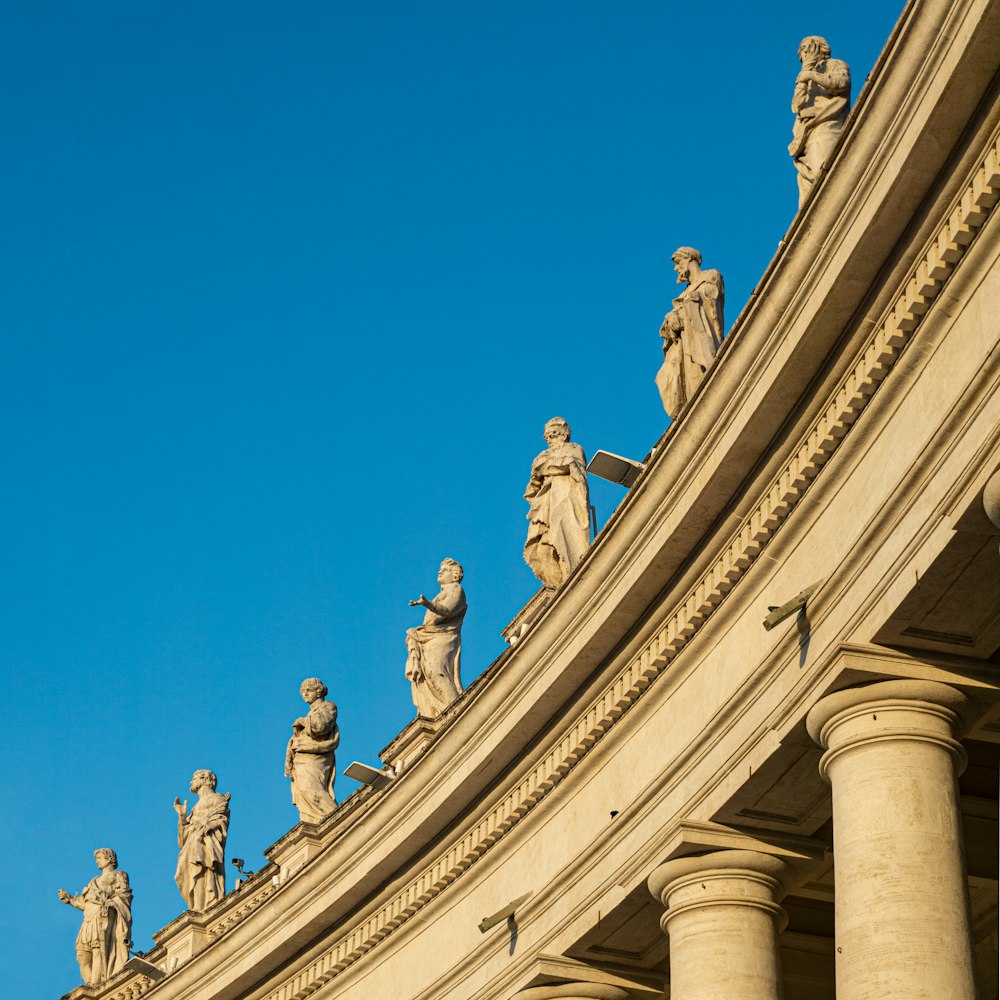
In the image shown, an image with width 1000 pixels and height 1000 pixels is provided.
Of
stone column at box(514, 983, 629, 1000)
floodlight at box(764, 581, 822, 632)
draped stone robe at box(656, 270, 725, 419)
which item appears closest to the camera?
floodlight at box(764, 581, 822, 632)

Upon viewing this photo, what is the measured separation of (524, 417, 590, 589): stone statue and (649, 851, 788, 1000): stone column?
10724 millimetres

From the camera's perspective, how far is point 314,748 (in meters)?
58.3

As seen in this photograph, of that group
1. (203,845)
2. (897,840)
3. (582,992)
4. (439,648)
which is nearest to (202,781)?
(203,845)

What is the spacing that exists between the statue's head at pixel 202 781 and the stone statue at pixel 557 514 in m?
22.7

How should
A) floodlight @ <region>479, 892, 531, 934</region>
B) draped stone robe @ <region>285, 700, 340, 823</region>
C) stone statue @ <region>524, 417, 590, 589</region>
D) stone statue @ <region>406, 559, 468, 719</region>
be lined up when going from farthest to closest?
draped stone robe @ <region>285, 700, 340, 823</region>, stone statue @ <region>406, 559, 468, 719</region>, stone statue @ <region>524, 417, 590, 589</region>, floodlight @ <region>479, 892, 531, 934</region>

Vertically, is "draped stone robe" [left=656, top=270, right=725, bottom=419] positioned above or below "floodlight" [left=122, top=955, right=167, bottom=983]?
above

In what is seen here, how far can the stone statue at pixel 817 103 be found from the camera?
121ft

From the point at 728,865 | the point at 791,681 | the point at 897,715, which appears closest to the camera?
the point at 897,715

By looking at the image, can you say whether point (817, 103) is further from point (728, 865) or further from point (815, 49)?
point (728, 865)

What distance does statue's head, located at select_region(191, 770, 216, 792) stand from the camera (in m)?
66.2

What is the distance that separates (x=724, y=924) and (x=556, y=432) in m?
15.6

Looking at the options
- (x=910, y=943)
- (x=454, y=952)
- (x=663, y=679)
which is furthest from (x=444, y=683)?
(x=910, y=943)

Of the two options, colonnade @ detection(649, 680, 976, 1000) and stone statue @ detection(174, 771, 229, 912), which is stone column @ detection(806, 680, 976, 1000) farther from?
stone statue @ detection(174, 771, 229, 912)

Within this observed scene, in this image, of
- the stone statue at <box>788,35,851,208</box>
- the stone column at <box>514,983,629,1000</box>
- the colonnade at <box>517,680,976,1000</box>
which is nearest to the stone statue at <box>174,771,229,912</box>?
the stone column at <box>514,983,629,1000</box>
